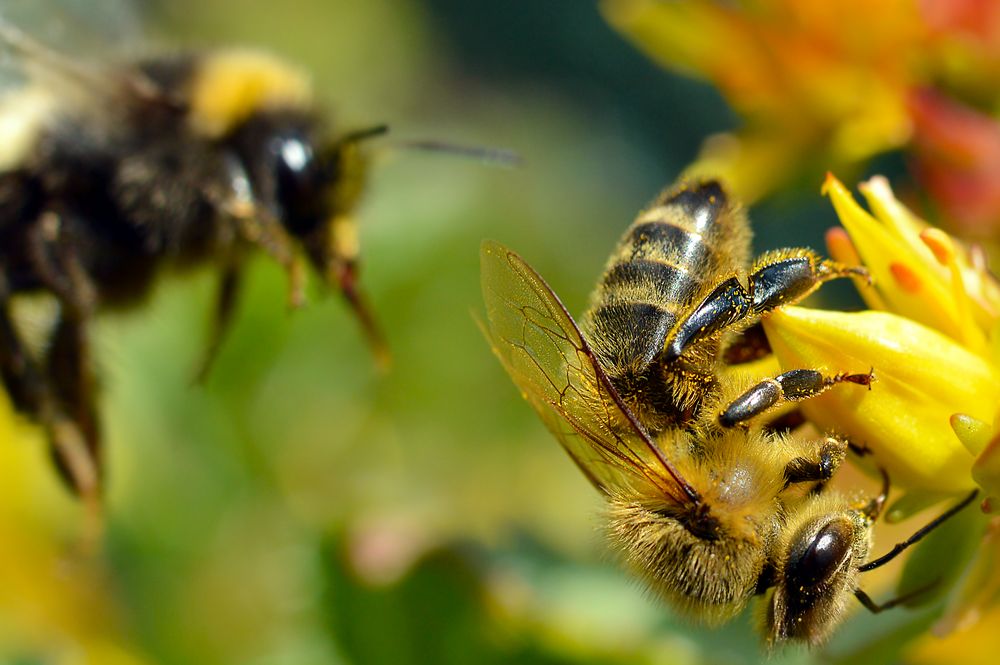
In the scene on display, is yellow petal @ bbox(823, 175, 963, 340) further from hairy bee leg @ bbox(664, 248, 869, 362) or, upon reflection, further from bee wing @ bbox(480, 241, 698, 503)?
bee wing @ bbox(480, 241, 698, 503)

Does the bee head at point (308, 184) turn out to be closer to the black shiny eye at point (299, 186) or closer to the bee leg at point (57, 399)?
the black shiny eye at point (299, 186)

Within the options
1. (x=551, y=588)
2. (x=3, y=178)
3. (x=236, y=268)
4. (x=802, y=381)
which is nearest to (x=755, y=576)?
(x=802, y=381)

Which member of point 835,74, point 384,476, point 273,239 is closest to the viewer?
point 273,239

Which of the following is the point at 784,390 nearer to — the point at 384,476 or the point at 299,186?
the point at 299,186

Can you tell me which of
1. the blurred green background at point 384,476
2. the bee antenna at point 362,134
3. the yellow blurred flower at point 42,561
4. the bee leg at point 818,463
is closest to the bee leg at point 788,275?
the bee leg at point 818,463

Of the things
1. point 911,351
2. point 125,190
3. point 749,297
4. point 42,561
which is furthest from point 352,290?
point 42,561

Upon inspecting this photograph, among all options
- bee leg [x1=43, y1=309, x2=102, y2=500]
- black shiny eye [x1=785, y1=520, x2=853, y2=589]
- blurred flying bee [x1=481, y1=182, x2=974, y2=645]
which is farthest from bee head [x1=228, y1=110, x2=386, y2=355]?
black shiny eye [x1=785, y1=520, x2=853, y2=589]

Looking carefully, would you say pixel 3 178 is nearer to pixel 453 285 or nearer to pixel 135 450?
pixel 135 450

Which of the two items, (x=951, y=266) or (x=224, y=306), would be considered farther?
(x=224, y=306)
